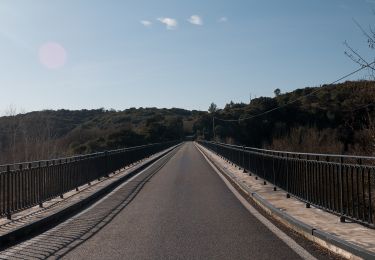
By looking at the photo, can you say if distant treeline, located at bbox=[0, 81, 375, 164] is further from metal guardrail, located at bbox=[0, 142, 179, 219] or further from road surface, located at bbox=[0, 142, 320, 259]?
metal guardrail, located at bbox=[0, 142, 179, 219]

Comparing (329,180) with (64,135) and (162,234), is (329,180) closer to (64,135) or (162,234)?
(162,234)

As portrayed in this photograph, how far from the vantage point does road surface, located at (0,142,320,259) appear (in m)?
7.32

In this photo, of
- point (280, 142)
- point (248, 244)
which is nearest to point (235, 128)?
Answer: point (280, 142)

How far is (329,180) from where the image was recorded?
31.2 ft

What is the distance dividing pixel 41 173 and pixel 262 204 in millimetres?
5604

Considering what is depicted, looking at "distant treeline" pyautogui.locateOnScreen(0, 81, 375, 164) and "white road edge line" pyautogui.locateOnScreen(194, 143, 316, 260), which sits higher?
"distant treeline" pyautogui.locateOnScreen(0, 81, 375, 164)

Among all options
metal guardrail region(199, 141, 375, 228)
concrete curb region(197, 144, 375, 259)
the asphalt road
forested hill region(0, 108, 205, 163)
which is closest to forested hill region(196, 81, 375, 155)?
→ metal guardrail region(199, 141, 375, 228)

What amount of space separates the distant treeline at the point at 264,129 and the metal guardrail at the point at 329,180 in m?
2.71

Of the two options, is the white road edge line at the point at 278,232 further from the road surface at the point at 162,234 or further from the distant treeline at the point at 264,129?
the distant treeline at the point at 264,129

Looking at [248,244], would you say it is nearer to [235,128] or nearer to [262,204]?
[262,204]

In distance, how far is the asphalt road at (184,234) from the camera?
7.27 meters

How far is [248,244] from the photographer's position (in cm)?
785

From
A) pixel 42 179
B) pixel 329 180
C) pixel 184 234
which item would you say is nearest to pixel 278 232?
pixel 329 180

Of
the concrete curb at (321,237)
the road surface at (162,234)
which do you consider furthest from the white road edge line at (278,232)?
the concrete curb at (321,237)
